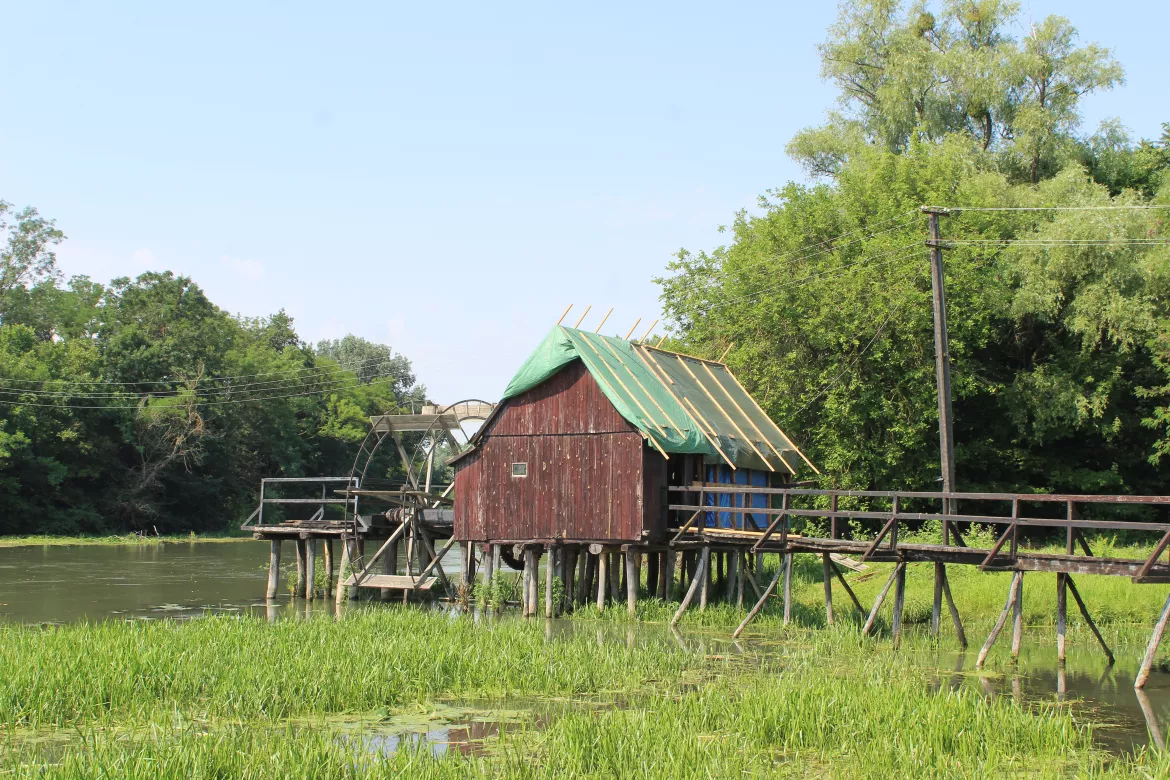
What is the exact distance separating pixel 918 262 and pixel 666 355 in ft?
38.5

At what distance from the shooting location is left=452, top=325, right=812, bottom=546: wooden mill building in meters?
24.8

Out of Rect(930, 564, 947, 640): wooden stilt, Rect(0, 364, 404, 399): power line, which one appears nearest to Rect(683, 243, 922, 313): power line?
Rect(930, 564, 947, 640): wooden stilt

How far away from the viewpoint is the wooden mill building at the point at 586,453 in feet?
81.4

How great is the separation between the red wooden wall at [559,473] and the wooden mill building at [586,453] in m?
0.02

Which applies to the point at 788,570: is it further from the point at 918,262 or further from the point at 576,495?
the point at 918,262

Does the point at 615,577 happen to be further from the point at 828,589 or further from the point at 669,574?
the point at 828,589

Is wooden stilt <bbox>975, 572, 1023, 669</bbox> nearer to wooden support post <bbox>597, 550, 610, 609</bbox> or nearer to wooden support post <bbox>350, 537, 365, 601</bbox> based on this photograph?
wooden support post <bbox>597, 550, 610, 609</bbox>

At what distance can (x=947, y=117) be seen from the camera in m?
45.6

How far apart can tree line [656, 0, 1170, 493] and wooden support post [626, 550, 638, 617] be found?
48.5 ft

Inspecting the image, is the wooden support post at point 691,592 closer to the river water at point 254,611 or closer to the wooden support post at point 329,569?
the river water at point 254,611

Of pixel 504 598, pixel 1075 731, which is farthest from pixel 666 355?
pixel 1075 731

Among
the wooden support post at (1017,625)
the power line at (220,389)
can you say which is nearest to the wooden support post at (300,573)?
the wooden support post at (1017,625)

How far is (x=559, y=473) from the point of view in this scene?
25672 millimetres

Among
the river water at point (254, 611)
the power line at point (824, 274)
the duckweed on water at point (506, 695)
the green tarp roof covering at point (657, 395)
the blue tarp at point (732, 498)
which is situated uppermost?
the power line at point (824, 274)
